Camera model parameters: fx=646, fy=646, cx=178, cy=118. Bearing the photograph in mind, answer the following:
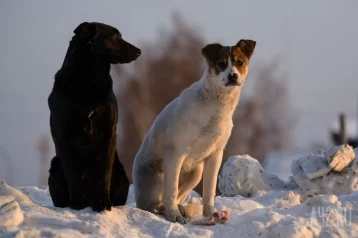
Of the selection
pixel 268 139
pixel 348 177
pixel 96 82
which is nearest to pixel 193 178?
pixel 96 82

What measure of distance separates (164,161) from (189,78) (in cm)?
1878

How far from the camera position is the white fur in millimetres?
5934

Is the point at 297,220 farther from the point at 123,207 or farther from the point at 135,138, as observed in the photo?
the point at 135,138

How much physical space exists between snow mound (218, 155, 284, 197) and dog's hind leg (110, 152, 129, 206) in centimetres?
295

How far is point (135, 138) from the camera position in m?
25.2

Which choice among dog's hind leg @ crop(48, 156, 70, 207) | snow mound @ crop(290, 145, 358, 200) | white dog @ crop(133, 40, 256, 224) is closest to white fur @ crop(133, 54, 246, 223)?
white dog @ crop(133, 40, 256, 224)

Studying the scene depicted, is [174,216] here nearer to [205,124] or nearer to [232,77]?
[205,124]

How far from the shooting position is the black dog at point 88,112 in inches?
205

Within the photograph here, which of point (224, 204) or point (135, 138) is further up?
point (224, 204)

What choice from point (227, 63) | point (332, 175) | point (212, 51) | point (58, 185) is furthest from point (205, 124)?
point (332, 175)

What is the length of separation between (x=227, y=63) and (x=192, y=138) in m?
0.76

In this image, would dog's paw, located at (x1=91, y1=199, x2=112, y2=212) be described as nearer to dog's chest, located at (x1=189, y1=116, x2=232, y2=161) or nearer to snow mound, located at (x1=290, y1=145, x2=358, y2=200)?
dog's chest, located at (x1=189, y1=116, x2=232, y2=161)

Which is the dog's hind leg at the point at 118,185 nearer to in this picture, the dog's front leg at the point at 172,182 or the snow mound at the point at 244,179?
the dog's front leg at the point at 172,182

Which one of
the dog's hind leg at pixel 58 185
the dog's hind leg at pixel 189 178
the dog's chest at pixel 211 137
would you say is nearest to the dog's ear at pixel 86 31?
the dog's hind leg at pixel 58 185
